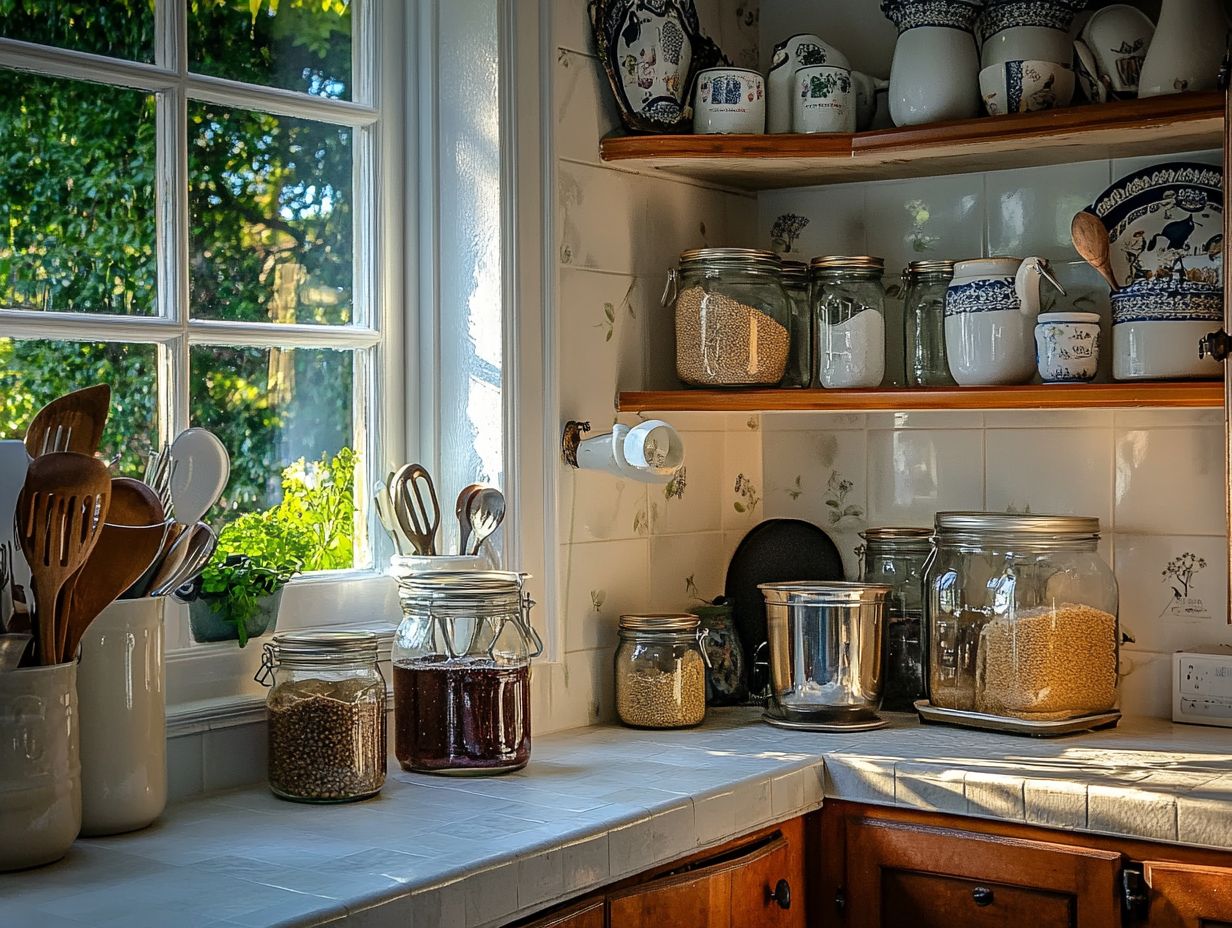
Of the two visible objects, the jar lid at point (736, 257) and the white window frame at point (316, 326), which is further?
the jar lid at point (736, 257)

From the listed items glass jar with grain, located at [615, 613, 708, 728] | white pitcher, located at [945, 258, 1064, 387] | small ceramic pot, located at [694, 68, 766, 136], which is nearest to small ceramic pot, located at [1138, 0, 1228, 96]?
white pitcher, located at [945, 258, 1064, 387]

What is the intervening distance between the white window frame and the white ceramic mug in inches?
6.6

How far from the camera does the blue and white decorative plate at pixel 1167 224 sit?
6.64 ft

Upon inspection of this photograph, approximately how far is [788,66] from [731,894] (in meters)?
1.22

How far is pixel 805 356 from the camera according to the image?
230 centimetres

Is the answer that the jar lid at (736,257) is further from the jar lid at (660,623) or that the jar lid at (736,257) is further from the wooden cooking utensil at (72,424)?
the wooden cooking utensil at (72,424)

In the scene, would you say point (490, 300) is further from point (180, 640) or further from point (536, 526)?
point (180, 640)

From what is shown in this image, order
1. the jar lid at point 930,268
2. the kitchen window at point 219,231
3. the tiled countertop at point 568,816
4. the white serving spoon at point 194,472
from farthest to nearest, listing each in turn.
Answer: the jar lid at point 930,268 → the kitchen window at point 219,231 → the white serving spoon at point 194,472 → the tiled countertop at point 568,816

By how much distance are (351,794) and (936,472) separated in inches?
44.1

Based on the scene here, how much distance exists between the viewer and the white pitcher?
2086 millimetres

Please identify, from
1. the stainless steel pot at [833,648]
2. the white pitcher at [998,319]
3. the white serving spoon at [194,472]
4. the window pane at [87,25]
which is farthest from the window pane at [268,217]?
the white pitcher at [998,319]

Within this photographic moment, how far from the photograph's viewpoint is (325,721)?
1.72 metres

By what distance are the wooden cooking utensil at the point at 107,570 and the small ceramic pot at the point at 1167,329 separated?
127 centimetres

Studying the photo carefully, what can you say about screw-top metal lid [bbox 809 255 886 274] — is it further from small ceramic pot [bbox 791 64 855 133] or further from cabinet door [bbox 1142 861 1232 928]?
cabinet door [bbox 1142 861 1232 928]
